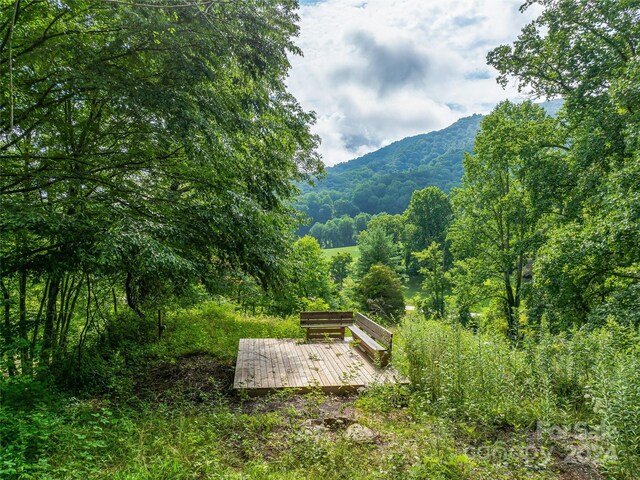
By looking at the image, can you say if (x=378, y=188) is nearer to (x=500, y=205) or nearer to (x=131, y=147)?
(x=500, y=205)

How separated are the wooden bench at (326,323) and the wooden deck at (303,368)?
51 centimetres

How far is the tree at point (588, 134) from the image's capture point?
741 cm

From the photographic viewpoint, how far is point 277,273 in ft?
17.2

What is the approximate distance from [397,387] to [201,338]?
4979 millimetres

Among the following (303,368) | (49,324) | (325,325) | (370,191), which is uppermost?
(370,191)

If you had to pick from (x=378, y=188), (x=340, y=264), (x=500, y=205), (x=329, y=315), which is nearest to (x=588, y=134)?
(x=500, y=205)

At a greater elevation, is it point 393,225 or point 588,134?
point 393,225

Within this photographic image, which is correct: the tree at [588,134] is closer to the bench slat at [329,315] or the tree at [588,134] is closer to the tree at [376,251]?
the bench slat at [329,315]

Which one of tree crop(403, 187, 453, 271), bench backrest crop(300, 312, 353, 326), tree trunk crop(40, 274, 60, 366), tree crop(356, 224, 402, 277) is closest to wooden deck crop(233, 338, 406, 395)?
bench backrest crop(300, 312, 353, 326)

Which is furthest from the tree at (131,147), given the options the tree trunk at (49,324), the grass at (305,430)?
the grass at (305,430)

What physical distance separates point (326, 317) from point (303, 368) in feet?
7.83

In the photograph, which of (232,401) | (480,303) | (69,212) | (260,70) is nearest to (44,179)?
(69,212)

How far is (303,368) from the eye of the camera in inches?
237

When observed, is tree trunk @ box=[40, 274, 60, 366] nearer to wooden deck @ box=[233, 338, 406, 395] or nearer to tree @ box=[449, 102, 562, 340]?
wooden deck @ box=[233, 338, 406, 395]
